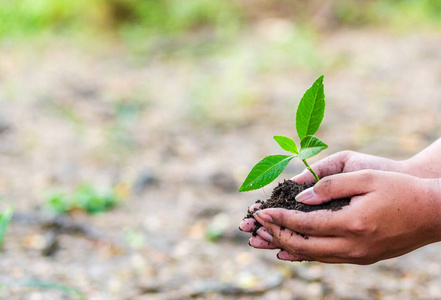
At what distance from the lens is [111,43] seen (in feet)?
25.3

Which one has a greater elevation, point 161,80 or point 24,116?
point 161,80

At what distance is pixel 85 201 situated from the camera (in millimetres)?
3180

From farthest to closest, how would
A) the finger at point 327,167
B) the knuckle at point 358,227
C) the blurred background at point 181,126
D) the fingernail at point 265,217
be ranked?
1. the blurred background at point 181,126
2. the finger at point 327,167
3. the fingernail at point 265,217
4. the knuckle at point 358,227

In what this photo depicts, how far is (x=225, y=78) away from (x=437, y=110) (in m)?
2.28

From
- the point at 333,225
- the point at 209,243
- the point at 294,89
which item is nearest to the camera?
the point at 333,225

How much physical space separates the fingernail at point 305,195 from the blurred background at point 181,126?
98 centimetres

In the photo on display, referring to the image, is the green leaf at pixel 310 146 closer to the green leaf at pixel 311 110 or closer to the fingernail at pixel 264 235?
the green leaf at pixel 311 110

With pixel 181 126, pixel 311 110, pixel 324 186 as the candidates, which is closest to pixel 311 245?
pixel 324 186

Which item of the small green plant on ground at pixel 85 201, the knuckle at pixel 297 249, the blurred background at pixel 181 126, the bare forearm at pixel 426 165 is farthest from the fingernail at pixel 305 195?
the small green plant on ground at pixel 85 201

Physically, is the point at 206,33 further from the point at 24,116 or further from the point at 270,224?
the point at 270,224

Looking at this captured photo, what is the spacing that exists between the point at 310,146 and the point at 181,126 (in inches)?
135

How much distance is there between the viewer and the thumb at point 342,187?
122cm

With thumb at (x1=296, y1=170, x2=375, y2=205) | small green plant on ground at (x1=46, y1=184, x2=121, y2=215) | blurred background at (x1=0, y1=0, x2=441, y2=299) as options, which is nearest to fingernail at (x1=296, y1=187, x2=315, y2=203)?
thumb at (x1=296, y1=170, x2=375, y2=205)

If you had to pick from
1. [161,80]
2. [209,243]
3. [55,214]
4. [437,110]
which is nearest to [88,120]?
[161,80]
